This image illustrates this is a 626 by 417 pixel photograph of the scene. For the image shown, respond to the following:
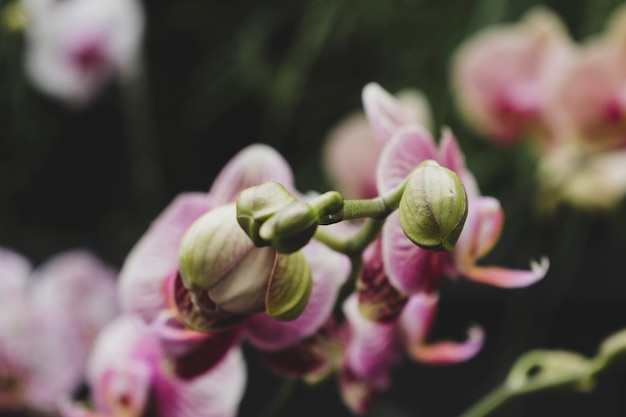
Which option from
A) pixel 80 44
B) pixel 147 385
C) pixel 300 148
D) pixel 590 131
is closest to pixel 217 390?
pixel 147 385

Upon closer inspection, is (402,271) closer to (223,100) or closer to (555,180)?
(555,180)

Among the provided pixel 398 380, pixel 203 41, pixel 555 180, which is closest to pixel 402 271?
pixel 555 180

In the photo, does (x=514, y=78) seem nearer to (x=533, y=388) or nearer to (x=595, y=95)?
(x=595, y=95)

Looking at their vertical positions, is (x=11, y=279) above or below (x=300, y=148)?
above

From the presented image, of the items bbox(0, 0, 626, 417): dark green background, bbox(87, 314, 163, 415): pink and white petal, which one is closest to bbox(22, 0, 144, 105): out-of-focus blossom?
bbox(0, 0, 626, 417): dark green background

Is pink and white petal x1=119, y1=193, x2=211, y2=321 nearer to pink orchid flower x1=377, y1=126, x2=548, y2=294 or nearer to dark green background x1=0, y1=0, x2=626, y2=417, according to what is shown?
pink orchid flower x1=377, y1=126, x2=548, y2=294

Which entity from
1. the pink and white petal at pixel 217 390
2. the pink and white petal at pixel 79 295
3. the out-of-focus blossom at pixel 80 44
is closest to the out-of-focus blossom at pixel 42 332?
the pink and white petal at pixel 79 295
